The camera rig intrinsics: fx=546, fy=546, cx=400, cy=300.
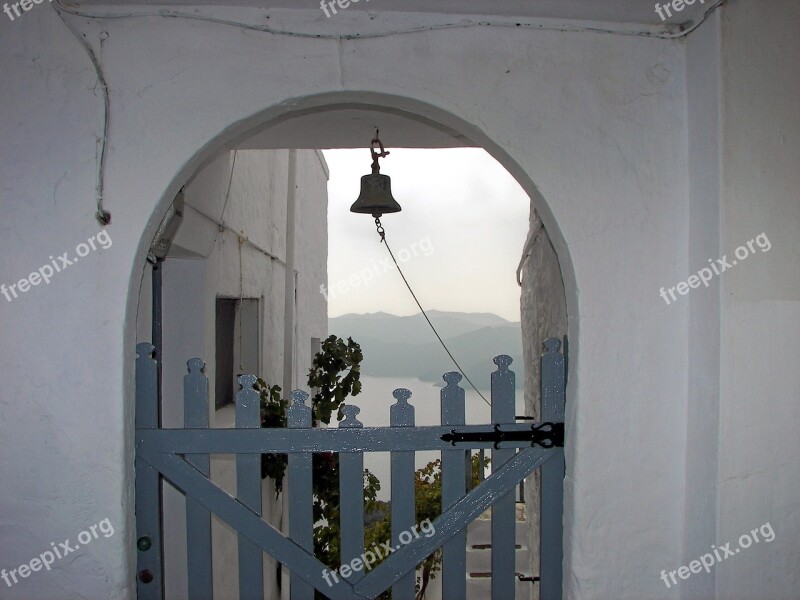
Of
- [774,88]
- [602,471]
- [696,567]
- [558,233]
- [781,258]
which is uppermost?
[774,88]

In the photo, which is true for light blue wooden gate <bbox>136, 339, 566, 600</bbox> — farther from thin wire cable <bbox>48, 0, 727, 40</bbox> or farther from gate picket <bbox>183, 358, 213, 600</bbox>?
thin wire cable <bbox>48, 0, 727, 40</bbox>

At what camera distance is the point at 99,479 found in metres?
1.68

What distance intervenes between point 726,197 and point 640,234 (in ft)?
0.86

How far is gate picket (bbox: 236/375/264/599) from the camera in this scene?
190cm

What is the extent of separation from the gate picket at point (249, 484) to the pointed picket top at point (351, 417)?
0.30 m

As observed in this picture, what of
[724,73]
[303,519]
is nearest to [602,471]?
[303,519]

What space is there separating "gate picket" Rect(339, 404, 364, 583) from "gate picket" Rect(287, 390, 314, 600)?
113 millimetres

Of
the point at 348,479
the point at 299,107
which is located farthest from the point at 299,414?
the point at 299,107

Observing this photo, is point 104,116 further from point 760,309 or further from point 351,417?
point 760,309

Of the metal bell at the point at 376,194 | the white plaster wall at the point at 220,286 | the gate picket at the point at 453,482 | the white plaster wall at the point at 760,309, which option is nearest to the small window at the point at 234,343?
the white plaster wall at the point at 220,286

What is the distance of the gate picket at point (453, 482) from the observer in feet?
6.35

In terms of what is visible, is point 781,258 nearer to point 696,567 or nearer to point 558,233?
point 558,233

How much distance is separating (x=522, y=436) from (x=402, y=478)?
0.45m

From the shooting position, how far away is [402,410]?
193cm
